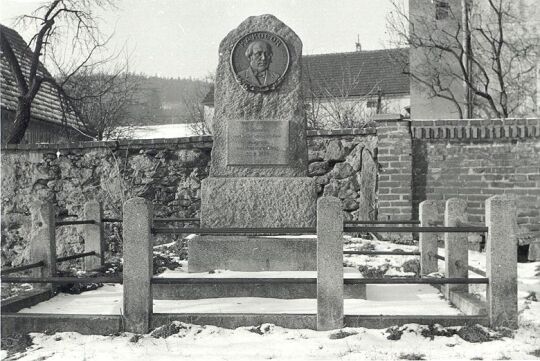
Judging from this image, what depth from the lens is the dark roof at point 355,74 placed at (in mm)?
28766

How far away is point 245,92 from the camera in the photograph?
21.3ft

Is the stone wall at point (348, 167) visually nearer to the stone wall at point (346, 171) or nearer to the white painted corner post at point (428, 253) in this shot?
the stone wall at point (346, 171)

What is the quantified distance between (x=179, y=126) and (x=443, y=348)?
4005 cm

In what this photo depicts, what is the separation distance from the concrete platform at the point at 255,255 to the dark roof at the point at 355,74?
70.4 feet

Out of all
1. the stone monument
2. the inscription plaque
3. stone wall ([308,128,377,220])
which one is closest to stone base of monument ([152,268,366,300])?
the stone monument

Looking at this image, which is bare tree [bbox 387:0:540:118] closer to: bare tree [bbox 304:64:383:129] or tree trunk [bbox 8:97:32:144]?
bare tree [bbox 304:64:383:129]

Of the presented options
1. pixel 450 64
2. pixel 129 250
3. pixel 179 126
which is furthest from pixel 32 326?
pixel 179 126

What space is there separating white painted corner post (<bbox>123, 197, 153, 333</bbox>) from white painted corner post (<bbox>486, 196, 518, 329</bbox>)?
2.74 metres

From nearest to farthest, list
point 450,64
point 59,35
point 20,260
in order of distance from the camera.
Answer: point 20,260
point 59,35
point 450,64

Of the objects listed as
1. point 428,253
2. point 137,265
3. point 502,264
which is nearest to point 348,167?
point 428,253

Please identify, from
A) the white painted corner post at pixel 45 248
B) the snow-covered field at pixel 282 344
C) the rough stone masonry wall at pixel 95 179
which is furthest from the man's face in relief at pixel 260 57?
the rough stone masonry wall at pixel 95 179

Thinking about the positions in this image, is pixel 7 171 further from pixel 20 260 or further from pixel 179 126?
pixel 179 126

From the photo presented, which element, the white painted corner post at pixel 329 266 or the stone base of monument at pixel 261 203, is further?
the stone base of monument at pixel 261 203

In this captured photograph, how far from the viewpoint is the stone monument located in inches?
249
